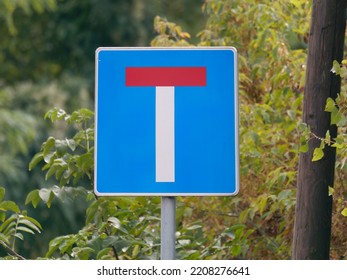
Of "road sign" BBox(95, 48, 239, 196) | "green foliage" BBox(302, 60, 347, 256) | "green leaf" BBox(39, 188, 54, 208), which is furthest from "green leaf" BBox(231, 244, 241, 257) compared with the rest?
"road sign" BBox(95, 48, 239, 196)

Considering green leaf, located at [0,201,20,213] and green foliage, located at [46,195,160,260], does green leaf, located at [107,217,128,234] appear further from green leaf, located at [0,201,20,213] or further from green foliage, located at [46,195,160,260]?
green leaf, located at [0,201,20,213]

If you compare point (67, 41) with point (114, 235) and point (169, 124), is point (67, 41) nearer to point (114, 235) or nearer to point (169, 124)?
point (114, 235)

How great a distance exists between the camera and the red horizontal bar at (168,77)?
199 inches

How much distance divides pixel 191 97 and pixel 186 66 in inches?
4.9

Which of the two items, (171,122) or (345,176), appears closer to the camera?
(171,122)

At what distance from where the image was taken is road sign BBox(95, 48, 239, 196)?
501cm

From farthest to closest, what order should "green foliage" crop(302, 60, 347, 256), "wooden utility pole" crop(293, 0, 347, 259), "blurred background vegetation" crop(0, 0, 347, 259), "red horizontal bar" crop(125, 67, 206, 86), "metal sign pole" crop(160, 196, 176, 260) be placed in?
1. "blurred background vegetation" crop(0, 0, 347, 259)
2. "wooden utility pole" crop(293, 0, 347, 259)
3. "green foliage" crop(302, 60, 347, 256)
4. "red horizontal bar" crop(125, 67, 206, 86)
5. "metal sign pole" crop(160, 196, 176, 260)

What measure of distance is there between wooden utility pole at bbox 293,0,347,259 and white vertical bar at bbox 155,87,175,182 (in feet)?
4.61

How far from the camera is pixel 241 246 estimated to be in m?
7.12

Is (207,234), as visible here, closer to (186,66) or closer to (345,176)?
(345,176)

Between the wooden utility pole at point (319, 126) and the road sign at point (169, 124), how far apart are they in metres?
1.25

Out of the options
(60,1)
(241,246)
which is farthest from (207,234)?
(60,1)

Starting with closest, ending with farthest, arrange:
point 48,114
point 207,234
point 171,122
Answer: point 171,122
point 48,114
point 207,234

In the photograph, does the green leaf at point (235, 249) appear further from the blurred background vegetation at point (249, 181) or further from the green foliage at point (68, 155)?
the green foliage at point (68, 155)
